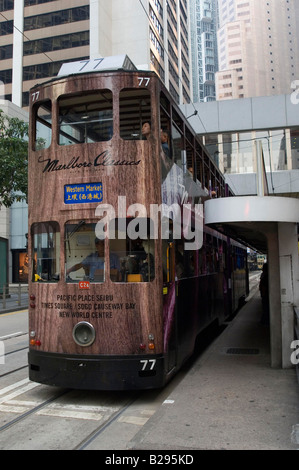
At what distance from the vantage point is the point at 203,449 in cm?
389

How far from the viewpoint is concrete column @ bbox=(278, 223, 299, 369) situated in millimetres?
6945

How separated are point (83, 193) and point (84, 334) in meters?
1.78

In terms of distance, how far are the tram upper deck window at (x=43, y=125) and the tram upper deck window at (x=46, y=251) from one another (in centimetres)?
112

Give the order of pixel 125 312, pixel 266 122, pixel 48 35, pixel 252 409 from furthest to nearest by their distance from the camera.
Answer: pixel 48 35 → pixel 266 122 → pixel 125 312 → pixel 252 409

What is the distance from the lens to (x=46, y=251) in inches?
235

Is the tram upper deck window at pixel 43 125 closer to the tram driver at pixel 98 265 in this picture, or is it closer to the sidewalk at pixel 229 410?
the tram driver at pixel 98 265

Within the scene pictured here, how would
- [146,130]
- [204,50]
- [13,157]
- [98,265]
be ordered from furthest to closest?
[204,50], [13,157], [146,130], [98,265]

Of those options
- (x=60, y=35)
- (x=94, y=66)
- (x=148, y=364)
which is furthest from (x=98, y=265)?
(x=60, y=35)

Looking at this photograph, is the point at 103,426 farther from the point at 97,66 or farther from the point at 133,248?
the point at 97,66

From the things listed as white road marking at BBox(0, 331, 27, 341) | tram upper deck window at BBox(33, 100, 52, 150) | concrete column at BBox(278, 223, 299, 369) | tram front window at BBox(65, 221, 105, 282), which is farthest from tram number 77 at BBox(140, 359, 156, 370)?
white road marking at BBox(0, 331, 27, 341)

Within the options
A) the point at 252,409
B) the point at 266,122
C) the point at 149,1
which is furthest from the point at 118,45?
the point at 252,409

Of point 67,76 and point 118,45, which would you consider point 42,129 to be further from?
point 118,45
